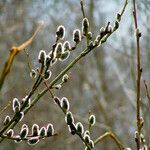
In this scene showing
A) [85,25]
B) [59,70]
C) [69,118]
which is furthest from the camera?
[59,70]

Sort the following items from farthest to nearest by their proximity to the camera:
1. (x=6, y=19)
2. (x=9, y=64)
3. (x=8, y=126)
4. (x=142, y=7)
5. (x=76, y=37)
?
(x=6, y=19) → (x=142, y=7) → (x=76, y=37) → (x=8, y=126) → (x=9, y=64)

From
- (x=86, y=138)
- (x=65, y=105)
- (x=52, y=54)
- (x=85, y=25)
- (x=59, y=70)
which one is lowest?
(x=86, y=138)

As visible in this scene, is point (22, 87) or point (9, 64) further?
point (22, 87)

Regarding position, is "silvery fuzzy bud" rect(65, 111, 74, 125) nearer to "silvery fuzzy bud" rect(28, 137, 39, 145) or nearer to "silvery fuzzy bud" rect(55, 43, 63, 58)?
"silvery fuzzy bud" rect(28, 137, 39, 145)

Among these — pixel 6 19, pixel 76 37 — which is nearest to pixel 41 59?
pixel 76 37

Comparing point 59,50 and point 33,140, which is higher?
point 59,50

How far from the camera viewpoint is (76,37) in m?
2.07

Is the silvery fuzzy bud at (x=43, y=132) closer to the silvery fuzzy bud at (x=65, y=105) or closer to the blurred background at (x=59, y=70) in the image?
the silvery fuzzy bud at (x=65, y=105)

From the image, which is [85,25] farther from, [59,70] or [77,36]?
[59,70]

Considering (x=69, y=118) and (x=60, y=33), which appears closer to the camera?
(x=69, y=118)

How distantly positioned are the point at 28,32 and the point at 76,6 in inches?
77.6

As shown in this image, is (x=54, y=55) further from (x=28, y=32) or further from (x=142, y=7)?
(x=28, y=32)

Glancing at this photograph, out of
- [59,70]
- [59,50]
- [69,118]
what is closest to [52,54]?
[59,50]

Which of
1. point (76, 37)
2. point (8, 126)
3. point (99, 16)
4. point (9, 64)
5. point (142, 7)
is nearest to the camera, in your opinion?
point (9, 64)
